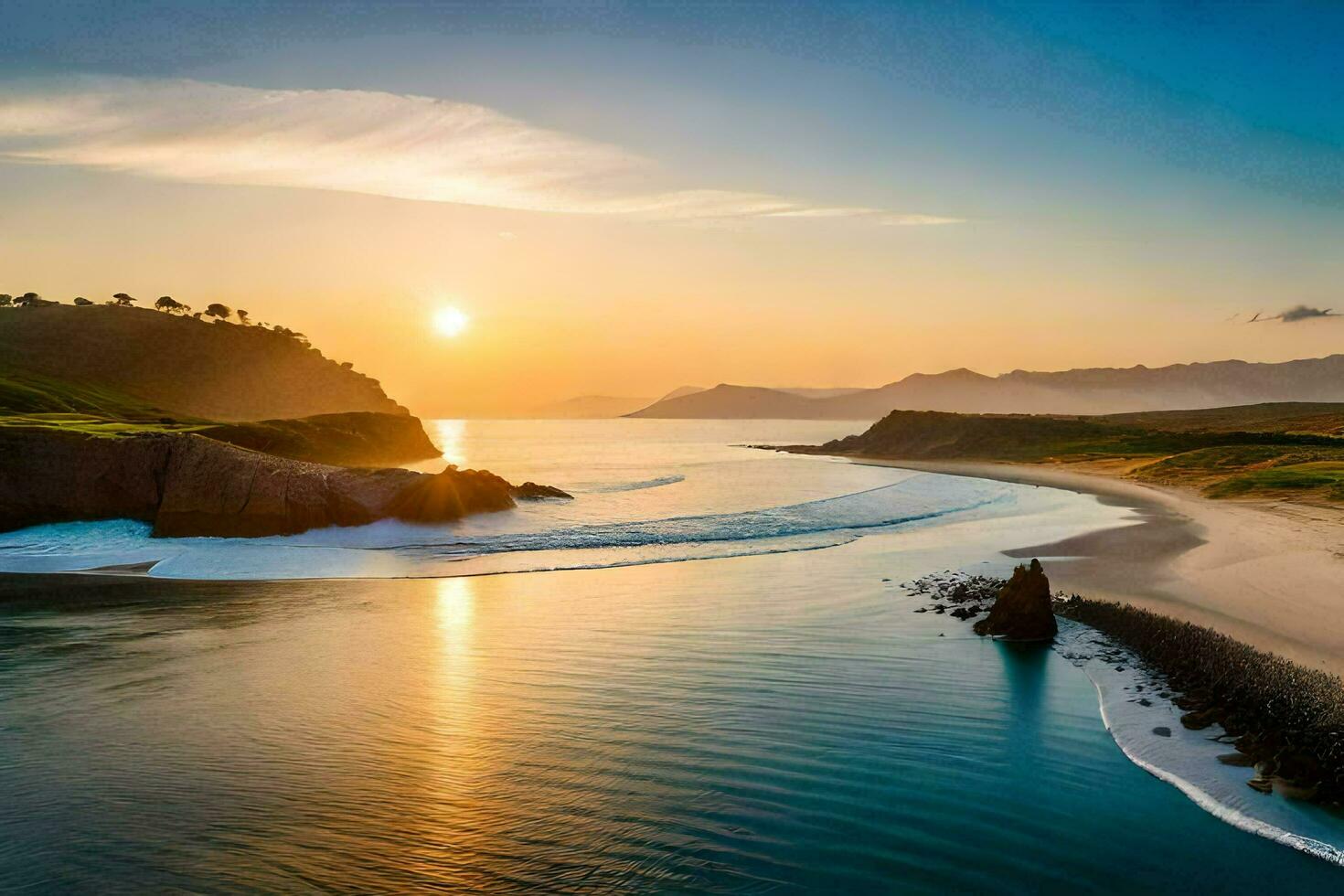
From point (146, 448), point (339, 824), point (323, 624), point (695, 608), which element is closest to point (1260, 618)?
point (695, 608)

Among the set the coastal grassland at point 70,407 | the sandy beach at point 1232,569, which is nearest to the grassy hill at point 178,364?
the coastal grassland at point 70,407

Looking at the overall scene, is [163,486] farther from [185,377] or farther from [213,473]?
[185,377]

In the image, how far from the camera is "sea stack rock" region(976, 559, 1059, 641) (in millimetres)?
15922

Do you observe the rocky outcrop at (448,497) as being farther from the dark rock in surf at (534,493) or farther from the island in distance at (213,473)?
the dark rock in surf at (534,493)

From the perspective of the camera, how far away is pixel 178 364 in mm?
133625

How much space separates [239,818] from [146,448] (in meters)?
27.5

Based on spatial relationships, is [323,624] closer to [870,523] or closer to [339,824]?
[339,824]

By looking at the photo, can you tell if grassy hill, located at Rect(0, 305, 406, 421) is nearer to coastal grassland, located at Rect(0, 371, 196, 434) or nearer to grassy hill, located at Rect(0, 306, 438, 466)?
grassy hill, located at Rect(0, 306, 438, 466)

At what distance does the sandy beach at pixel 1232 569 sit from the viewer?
15062 mm

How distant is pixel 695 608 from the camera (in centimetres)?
1884

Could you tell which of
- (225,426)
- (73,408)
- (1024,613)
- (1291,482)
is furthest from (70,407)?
(1291,482)

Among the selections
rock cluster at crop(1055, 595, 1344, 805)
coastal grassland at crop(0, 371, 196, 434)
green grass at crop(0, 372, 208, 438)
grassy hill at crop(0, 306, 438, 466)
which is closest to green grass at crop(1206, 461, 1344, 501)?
rock cluster at crop(1055, 595, 1344, 805)

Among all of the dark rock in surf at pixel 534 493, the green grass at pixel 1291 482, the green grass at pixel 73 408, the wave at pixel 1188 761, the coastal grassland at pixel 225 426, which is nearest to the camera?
the wave at pixel 1188 761

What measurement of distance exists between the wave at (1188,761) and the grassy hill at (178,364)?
108324 mm
